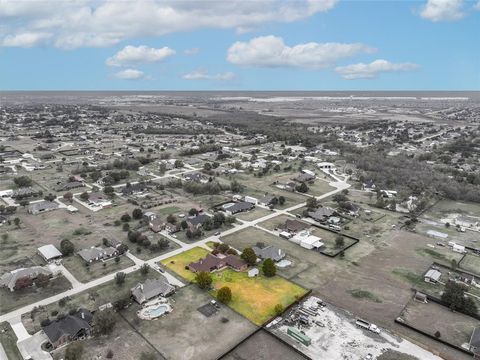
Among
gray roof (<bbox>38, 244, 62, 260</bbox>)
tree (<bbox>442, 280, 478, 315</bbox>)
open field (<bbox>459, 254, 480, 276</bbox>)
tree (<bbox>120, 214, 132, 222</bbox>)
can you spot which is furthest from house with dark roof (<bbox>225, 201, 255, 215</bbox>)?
tree (<bbox>442, 280, 478, 315</bbox>)

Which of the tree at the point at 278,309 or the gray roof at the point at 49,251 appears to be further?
the gray roof at the point at 49,251

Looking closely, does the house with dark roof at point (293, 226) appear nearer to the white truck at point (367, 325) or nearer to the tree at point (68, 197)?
the white truck at point (367, 325)

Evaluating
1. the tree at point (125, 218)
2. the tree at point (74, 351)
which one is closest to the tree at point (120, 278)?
the tree at point (74, 351)

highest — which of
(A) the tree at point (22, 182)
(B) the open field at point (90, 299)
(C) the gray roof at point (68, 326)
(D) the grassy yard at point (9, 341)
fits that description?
(A) the tree at point (22, 182)

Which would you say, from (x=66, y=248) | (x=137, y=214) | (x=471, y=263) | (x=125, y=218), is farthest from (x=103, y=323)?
(x=471, y=263)

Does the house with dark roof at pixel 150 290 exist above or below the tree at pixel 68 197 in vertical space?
below

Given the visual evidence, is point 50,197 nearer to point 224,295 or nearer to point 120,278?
point 120,278
